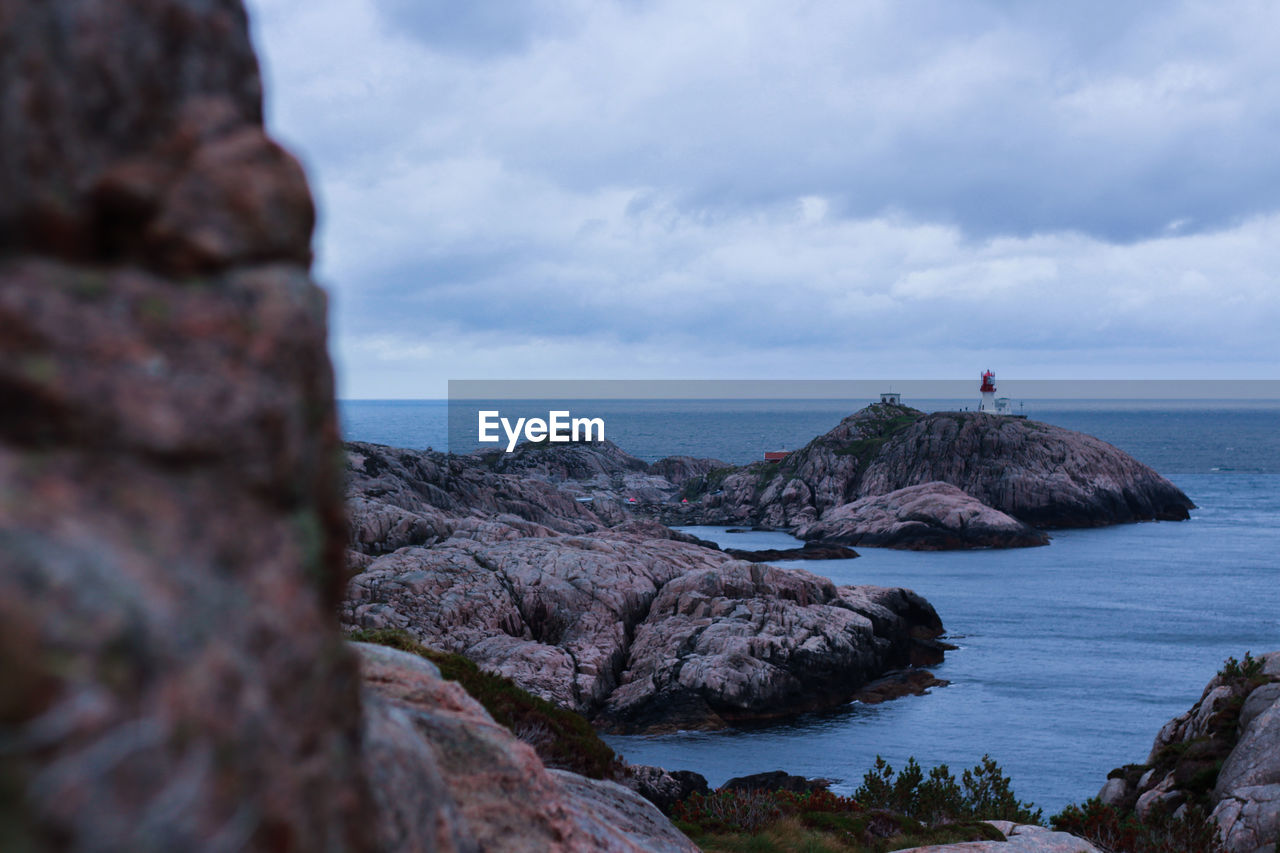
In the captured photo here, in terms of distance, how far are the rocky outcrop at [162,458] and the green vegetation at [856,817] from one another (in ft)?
46.8

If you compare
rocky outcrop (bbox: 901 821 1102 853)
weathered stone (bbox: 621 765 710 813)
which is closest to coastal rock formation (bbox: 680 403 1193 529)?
weathered stone (bbox: 621 765 710 813)

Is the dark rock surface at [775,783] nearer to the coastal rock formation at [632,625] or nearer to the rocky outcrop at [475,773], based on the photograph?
the coastal rock formation at [632,625]

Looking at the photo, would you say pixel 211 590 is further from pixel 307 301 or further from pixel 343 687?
pixel 307 301

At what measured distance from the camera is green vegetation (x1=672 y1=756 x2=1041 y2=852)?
1689 cm

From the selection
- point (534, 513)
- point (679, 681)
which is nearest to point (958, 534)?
point (534, 513)

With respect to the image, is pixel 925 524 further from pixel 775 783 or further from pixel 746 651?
pixel 775 783

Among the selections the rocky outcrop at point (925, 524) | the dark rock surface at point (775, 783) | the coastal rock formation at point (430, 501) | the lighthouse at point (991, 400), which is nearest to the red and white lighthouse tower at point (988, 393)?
the lighthouse at point (991, 400)

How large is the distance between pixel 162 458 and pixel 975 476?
11550cm

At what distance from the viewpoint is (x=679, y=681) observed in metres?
41.6

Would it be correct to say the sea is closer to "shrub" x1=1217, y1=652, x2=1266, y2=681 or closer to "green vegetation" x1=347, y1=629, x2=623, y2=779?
"shrub" x1=1217, y1=652, x2=1266, y2=681

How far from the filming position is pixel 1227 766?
2027cm

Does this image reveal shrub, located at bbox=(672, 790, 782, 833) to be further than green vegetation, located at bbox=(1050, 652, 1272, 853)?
Yes

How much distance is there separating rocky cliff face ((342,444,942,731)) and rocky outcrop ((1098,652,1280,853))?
1881 cm

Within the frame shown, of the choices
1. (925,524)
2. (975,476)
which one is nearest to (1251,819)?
(925,524)
